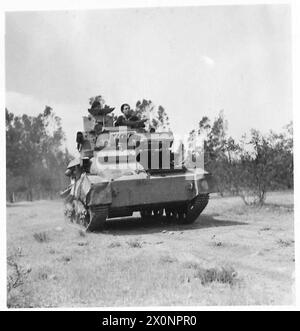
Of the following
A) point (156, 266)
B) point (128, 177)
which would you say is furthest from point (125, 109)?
point (156, 266)

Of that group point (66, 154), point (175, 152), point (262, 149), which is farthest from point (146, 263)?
point (66, 154)

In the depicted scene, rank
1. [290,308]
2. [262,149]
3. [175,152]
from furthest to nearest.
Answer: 1. [262,149]
2. [175,152]
3. [290,308]

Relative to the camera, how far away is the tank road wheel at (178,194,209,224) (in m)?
11.6

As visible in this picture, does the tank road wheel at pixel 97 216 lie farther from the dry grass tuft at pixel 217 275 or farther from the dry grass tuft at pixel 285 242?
the dry grass tuft at pixel 217 275

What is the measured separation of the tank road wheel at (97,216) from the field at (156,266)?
1.10 ft

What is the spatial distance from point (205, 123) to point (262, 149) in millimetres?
2054

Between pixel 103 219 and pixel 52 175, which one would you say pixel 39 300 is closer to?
pixel 103 219

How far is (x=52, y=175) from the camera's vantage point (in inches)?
1040

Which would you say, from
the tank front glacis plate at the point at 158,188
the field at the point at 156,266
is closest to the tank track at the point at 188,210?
the tank front glacis plate at the point at 158,188

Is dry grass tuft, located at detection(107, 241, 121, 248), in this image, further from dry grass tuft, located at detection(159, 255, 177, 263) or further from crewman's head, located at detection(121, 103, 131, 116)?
crewman's head, located at detection(121, 103, 131, 116)

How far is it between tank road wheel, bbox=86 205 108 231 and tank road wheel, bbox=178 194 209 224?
7.36ft

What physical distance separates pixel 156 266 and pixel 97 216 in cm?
410

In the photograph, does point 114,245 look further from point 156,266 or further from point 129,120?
point 129,120

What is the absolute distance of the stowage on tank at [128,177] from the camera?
10.8 metres
